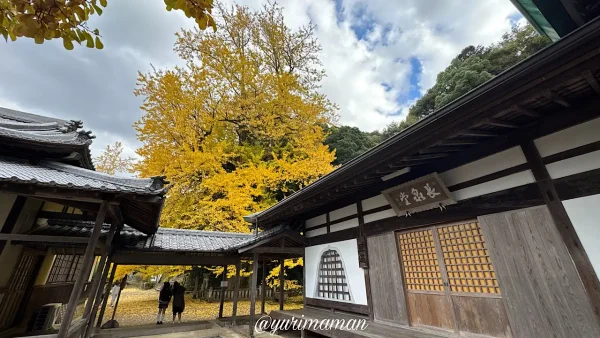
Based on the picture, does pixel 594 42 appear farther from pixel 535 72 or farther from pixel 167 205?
pixel 167 205

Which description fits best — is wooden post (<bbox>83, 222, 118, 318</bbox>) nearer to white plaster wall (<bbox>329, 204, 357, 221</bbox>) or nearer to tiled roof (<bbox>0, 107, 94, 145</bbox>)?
tiled roof (<bbox>0, 107, 94, 145</bbox>)

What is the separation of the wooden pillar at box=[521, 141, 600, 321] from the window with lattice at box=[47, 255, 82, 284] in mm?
13162

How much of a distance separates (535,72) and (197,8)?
3.20m

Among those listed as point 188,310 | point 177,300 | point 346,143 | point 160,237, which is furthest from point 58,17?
point 346,143

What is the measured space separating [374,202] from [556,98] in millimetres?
3832

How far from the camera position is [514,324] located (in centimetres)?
352

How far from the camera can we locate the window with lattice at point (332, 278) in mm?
6738

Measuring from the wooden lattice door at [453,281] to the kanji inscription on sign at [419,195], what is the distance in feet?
1.74

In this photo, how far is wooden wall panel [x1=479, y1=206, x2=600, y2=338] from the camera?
3031mm

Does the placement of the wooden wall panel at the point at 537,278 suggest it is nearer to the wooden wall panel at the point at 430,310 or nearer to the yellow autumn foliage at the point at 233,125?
the wooden wall panel at the point at 430,310

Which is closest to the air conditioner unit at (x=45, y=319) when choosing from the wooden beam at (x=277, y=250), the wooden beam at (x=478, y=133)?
the wooden beam at (x=277, y=250)

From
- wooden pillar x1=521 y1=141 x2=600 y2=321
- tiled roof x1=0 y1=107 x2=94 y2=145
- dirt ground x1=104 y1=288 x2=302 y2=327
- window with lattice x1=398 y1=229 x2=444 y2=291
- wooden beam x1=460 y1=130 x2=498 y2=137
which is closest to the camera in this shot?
wooden pillar x1=521 y1=141 x2=600 y2=321

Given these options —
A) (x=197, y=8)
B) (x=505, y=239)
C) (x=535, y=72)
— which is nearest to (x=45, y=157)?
(x=197, y=8)

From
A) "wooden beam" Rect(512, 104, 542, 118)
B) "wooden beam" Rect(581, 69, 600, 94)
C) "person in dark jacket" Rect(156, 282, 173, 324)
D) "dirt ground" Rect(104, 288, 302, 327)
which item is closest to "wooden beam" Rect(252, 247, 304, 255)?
"person in dark jacket" Rect(156, 282, 173, 324)
